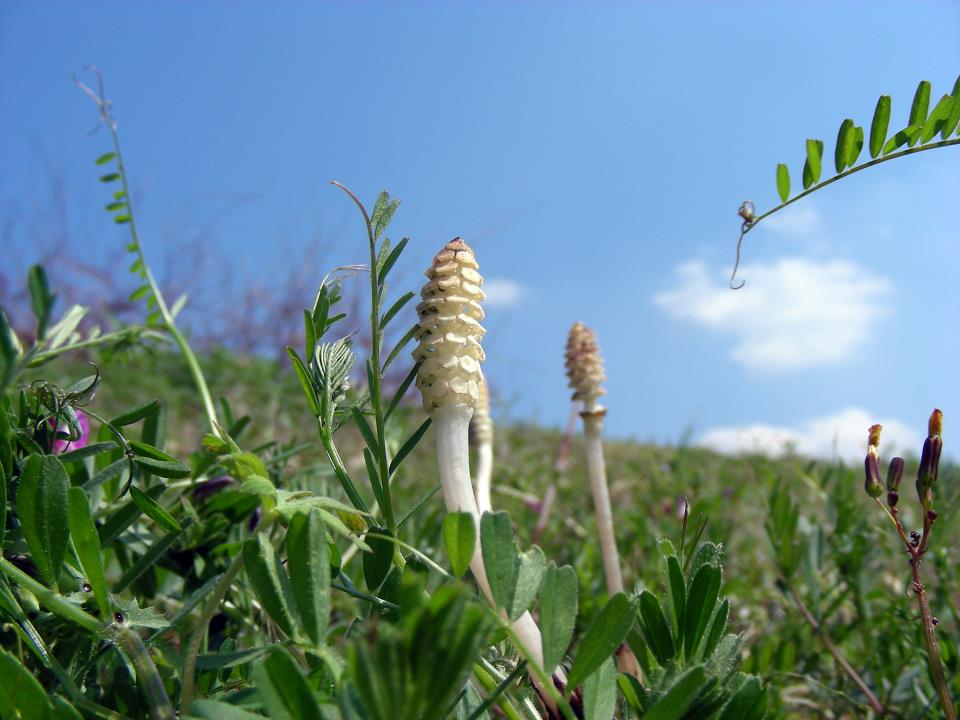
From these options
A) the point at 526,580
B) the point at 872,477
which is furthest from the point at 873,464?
the point at 526,580

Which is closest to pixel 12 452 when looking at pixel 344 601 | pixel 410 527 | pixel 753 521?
pixel 344 601

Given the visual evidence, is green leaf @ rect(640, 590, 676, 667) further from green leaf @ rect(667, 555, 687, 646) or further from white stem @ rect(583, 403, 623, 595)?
white stem @ rect(583, 403, 623, 595)

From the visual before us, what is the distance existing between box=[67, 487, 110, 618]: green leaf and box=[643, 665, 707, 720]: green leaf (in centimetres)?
30

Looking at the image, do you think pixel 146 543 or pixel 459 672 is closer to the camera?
pixel 459 672

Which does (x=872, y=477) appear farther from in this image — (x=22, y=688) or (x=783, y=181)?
(x=22, y=688)

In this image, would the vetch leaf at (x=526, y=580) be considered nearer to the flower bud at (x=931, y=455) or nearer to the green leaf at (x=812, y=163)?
the flower bud at (x=931, y=455)

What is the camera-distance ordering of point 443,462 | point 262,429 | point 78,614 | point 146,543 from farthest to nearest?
point 262,429, point 146,543, point 443,462, point 78,614

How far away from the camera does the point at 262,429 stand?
2.24 m

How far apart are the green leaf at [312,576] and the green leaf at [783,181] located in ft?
1.58

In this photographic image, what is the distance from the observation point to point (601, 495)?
0.84m

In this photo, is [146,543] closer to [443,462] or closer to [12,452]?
[12,452]

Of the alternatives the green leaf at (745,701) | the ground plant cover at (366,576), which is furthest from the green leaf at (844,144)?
the green leaf at (745,701)

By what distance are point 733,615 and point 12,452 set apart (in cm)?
107

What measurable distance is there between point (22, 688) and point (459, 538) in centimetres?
22
